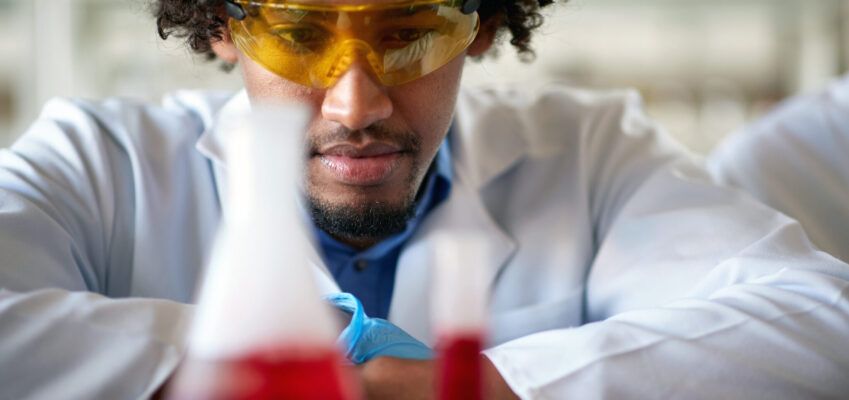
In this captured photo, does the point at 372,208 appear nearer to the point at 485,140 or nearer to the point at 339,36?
the point at 339,36

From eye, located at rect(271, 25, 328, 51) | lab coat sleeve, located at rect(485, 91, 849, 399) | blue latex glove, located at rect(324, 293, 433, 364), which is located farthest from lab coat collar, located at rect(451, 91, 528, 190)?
blue latex glove, located at rect(324, 293, 433, 364)

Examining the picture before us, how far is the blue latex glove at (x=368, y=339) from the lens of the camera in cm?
90

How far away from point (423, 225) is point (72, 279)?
552mm

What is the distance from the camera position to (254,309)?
0.57 meters

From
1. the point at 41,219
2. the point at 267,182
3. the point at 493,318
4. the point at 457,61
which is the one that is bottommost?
the point at 493,318

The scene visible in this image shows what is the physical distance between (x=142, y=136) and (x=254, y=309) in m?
0.96

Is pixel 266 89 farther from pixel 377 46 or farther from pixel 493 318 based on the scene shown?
pixel 493 318

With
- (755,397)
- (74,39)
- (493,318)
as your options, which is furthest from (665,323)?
(74,39)

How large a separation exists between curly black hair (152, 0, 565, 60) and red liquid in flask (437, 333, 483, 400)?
2.57ft

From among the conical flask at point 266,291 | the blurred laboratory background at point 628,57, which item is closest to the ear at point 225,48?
the conical flask at point 266,291

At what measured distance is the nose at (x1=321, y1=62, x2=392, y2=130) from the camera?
110cm

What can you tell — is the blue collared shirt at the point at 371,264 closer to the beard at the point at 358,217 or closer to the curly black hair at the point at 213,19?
the beard at the point at 358,217

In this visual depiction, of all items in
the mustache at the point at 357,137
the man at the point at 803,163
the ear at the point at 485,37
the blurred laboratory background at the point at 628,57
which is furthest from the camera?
the blurred laboratory background at the point at 628,57

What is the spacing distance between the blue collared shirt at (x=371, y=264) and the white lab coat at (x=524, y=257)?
3 cm
